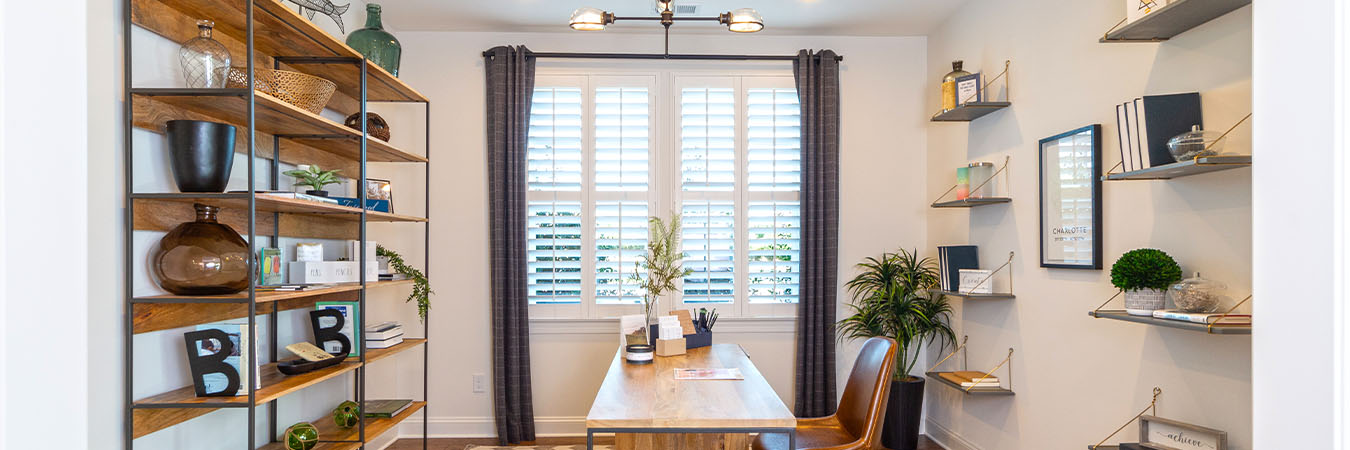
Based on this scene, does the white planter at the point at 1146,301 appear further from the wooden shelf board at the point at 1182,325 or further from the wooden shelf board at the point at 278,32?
the wooden shelf board at the point at 278,32

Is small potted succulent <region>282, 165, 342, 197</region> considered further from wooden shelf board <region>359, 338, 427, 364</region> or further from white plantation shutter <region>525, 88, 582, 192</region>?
white plantation shutter <region>525, 88, 582, 192</region>

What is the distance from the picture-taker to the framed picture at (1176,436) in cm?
219

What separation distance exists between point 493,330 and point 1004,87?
3.10 metres

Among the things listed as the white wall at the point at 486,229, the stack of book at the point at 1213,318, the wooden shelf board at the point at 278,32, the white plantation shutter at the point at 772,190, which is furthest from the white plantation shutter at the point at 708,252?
the stack of book at the point at 1213,318

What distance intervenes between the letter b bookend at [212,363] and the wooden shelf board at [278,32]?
96cm

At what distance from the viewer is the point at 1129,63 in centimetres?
266

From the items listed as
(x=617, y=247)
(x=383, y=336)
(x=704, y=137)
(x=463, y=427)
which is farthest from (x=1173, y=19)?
(x=463, y=427)

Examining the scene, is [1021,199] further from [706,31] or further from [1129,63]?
[706,31]

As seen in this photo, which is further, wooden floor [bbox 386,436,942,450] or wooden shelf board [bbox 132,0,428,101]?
wooden floor [bbox 386,436,942,450]

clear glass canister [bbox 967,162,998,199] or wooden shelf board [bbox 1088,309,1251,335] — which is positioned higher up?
clear glass canister [bbox 967,162,998,199]

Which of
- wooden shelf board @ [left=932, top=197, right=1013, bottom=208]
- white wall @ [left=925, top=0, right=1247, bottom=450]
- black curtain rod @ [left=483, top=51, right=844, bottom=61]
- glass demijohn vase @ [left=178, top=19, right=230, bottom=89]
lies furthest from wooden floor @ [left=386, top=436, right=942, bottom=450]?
glass demijohn vase @ [left=178, top=19, right=230, bottom=89]

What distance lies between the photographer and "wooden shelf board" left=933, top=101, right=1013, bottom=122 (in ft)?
11.7
